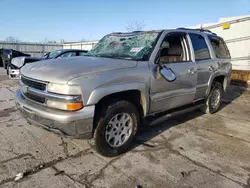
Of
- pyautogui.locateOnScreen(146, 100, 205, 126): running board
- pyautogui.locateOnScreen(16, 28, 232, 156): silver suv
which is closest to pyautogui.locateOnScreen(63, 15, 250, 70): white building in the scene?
pyautogui.locateOnScreen(16, 28, 232, 156): silver suv

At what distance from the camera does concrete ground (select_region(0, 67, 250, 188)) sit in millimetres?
2684

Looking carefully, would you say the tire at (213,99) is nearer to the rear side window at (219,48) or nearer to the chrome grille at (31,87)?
the rear side window at (219,48)

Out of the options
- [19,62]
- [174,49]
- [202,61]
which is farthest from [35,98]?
Result: [19,62]

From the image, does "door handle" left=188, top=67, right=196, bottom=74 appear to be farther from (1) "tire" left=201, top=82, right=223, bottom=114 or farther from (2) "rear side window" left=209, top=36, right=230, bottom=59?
(2) "rear side window" left=209, top=36, right=230, bottom=59

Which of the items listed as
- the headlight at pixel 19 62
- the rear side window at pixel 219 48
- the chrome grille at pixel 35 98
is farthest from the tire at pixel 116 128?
the headlight at pixel 19 62

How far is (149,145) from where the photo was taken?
3.67 meters

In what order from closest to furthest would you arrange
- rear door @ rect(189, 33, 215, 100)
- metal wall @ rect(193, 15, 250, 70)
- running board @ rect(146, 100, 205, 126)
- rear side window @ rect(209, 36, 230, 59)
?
running board @ rect(146, 100, 205, 126)
rear door @ rect(189, 33, 215, 100)
rear side window @ rect(209, 36, 230, 59)
metal wall @ rect(193, 15, 250, 70)

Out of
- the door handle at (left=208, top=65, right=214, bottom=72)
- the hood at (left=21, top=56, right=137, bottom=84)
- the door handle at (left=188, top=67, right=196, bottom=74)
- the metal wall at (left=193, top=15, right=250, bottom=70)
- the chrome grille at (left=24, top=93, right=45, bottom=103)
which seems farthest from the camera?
the metal wall at (left=193, top=15, right=250, bottom=70)

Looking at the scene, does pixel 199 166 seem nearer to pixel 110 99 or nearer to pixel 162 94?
pixel 162 94

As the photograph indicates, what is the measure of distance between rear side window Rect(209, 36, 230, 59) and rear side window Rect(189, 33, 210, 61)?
1.56 ft

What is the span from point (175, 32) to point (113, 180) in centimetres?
288

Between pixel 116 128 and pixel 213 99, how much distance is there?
339 cm

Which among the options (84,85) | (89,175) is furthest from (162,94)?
(89,175)

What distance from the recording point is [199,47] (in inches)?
185
